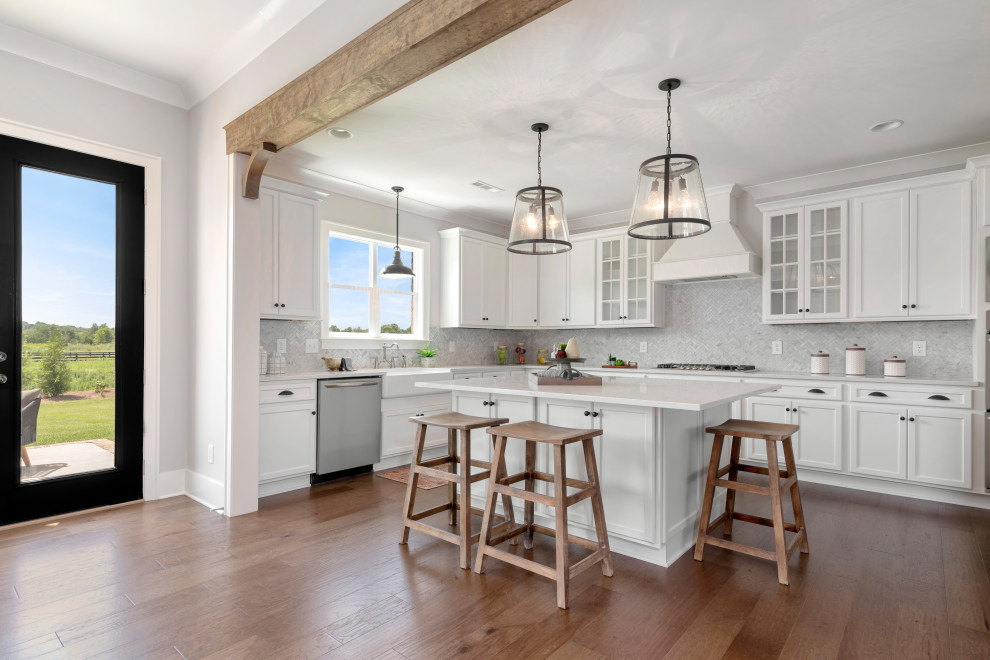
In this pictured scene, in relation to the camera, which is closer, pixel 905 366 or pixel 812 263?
pixel 905 366

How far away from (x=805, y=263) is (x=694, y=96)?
2.21 metres

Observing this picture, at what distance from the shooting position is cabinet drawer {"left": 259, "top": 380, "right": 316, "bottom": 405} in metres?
3.88

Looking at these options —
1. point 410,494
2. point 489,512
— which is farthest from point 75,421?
Result: point 489,512

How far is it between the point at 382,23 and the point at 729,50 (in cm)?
172

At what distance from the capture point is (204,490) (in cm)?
363

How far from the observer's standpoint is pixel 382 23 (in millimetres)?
2395

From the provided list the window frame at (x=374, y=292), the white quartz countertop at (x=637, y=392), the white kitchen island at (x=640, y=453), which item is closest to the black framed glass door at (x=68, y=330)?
the window frame at (x=374, y=292)

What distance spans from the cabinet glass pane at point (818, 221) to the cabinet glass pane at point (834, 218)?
0.12ft

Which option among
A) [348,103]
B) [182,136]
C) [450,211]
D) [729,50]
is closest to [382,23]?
[348,103]

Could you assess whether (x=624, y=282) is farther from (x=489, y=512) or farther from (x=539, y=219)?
(x=489, y=512)

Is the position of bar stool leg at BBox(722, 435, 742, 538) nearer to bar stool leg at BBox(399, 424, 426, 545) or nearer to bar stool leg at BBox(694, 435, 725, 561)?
bar stool leg at BBox(694, 435, 725, 561)

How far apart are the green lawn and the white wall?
32 centimetres

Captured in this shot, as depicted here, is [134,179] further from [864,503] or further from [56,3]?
[864,503]

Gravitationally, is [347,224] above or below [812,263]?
above
